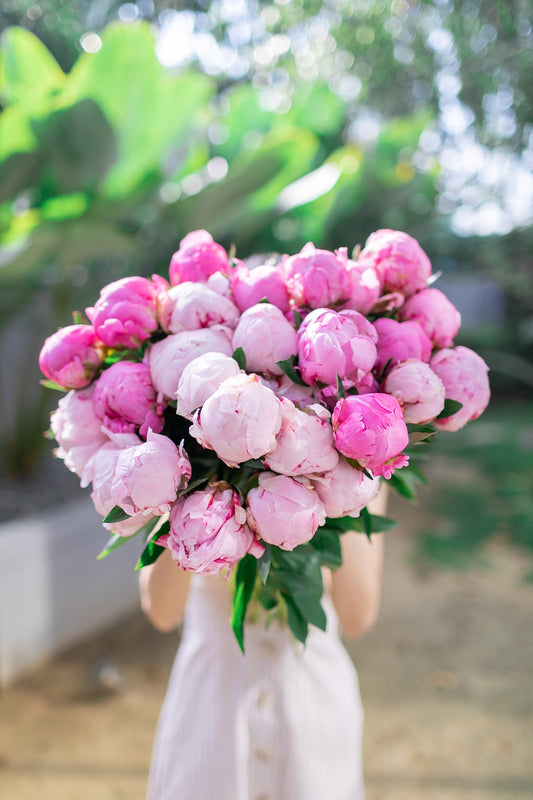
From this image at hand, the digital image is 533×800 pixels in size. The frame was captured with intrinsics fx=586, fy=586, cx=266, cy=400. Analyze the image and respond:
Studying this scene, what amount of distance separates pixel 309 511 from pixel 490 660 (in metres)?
2.24

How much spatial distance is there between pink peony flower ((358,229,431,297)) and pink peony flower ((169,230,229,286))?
17 cm

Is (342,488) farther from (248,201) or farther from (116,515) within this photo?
(248,201)

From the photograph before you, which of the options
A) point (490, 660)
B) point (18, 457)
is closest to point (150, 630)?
point (18, 457)

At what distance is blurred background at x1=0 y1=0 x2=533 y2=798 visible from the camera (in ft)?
6.93

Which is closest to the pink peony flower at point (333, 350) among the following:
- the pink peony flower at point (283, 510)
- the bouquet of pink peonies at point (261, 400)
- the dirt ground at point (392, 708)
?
the bouquet of pink peonies at point (261, 400)

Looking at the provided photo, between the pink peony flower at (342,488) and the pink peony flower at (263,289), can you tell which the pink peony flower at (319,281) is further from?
the pink peony flower at (342,488)

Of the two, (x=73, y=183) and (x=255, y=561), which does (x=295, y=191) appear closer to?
(x=73, y=183)

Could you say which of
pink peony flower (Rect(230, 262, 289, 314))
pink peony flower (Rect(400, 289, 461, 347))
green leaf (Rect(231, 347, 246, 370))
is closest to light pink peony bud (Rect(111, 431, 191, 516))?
green leaf (Rect(231, 347, 246, 370))

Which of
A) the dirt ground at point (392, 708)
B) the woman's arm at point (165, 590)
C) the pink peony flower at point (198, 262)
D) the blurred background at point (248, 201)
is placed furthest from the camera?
the blurred background at point (248, 201)

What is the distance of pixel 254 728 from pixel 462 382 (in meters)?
0.68

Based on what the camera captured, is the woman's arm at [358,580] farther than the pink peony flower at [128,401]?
Yes

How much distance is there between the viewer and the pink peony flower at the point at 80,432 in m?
0.62

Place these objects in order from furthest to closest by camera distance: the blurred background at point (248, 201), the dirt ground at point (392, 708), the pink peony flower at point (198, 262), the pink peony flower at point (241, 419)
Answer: the blurred background at point (248, 201) < the dirt ground at point (392, 708) < the pink peony flower at point (198, 262) < the pink peony flower at point (241, 419)

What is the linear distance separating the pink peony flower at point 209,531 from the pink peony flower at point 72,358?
0.21 metres
